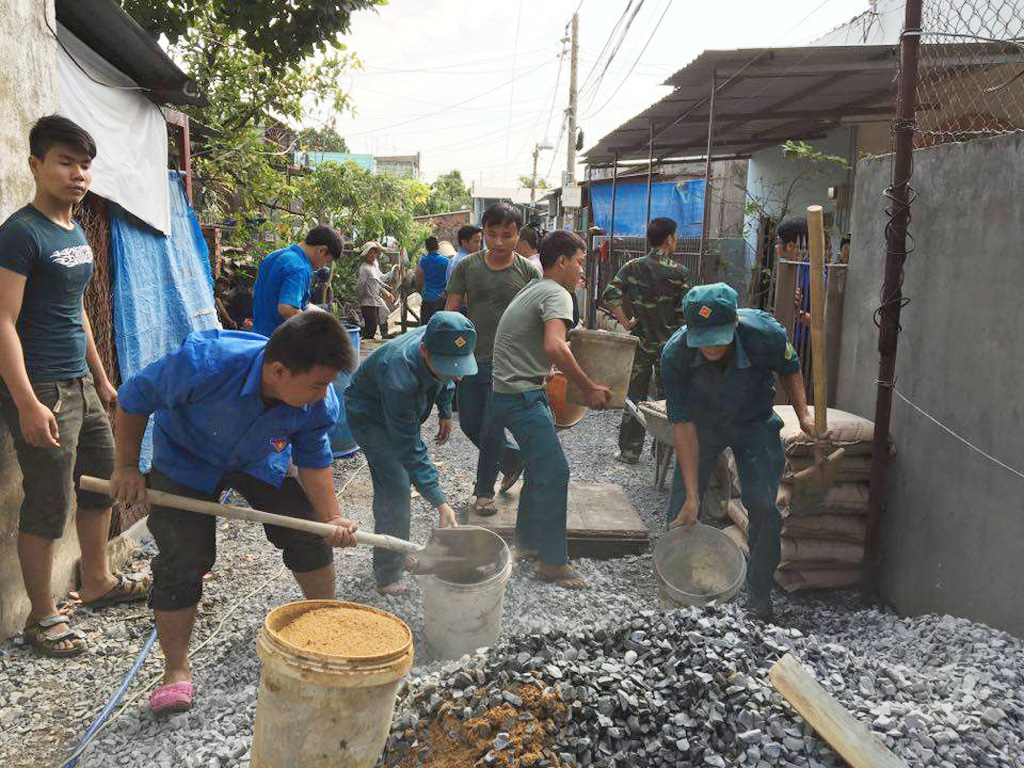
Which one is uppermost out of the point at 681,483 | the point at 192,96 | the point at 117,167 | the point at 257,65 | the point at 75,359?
the point at 257,65

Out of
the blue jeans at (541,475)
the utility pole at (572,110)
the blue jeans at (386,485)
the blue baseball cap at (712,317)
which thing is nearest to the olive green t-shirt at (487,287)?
Answer: the blue jeans at (541,475)

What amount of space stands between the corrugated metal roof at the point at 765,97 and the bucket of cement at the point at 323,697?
6183 millimetres

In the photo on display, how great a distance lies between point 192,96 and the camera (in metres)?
5.05

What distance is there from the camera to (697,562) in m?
4.05

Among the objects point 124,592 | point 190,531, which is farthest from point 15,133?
point 124,592

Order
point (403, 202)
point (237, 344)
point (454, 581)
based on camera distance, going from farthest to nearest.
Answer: point (403, 202) < point (454, 581) < point (237, 344)

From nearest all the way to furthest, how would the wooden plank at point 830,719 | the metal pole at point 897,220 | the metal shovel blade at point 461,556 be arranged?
the wooden plank at point 830,719, the metal shovel blade at point 461,556, the metal pole at point 897,220

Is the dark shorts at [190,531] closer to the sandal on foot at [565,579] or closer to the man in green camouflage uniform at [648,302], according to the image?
the sandal on foot at [565,579]

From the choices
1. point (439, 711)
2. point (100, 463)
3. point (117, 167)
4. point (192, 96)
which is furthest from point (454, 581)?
point (192, 96)

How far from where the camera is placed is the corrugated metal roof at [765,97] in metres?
7.02

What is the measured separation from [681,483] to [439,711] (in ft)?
7.28

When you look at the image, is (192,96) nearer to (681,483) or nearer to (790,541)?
(681,483)

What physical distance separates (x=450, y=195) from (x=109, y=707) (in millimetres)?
55377

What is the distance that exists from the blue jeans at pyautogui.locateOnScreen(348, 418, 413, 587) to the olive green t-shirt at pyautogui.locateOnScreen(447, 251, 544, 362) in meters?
1.75
